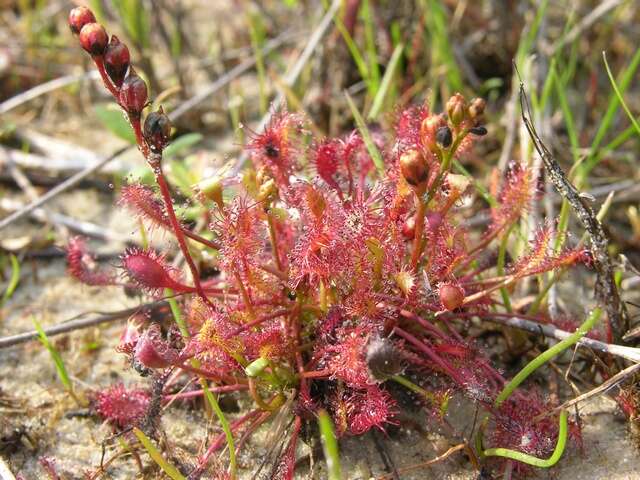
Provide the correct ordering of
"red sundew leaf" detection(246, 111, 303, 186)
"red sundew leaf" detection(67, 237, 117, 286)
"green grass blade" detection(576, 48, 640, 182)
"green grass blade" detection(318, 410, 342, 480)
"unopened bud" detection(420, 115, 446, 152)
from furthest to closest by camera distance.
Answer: "green grass blade" detection(576, 48, 640, 182) → "red sundew leaf" detection(67, 237, 117, 286) → "red sundew leaf" detection(246, 111, 303, 186) → "unopened bud" detection(420, 115, 446, 152) → "green grass blade" detection(318, 410, 342, 480)

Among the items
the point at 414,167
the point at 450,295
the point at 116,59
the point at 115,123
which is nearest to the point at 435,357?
the point at 450,295

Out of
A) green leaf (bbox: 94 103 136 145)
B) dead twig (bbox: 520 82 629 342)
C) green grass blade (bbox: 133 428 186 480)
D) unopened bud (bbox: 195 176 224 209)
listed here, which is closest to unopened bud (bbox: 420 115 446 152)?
dead twig (bbox: 520 82 629 342)

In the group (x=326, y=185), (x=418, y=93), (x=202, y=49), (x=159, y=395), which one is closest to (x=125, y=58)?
(x=326, y=185)

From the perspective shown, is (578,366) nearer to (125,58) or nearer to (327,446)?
(327,446)

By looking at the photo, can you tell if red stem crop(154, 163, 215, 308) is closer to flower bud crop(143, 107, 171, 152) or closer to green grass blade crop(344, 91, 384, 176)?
flower bud crop(143, 107, 171, 152)

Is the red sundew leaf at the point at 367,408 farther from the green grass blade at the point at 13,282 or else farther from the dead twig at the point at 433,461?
the green grass blade at the point at 13,282

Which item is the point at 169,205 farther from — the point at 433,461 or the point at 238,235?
the point at 433,461
